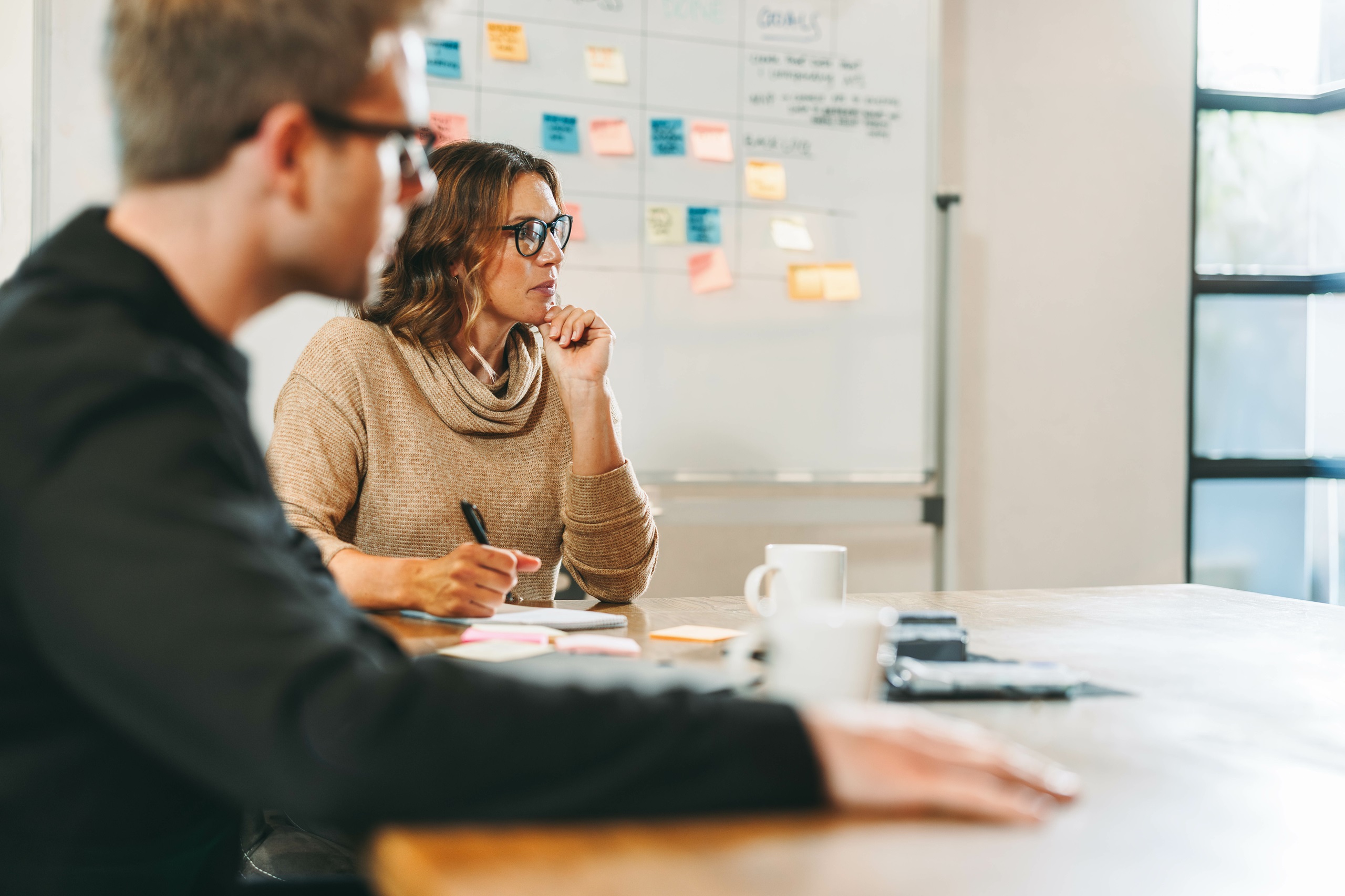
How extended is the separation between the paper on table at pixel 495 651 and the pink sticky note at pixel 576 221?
1.59 meters

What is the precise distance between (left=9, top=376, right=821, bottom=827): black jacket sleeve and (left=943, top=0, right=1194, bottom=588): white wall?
7.92 ft

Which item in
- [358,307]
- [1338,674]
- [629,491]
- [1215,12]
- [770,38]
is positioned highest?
[1215,12]

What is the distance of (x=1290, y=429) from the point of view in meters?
3.21

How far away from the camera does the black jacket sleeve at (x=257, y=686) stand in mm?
452

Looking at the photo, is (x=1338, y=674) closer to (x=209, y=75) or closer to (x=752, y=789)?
(x=752, y=789)

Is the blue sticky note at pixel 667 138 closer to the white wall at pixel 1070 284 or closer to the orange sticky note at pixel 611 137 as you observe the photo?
the orange sticky note at pixel 611 137

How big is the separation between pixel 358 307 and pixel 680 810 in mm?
1263

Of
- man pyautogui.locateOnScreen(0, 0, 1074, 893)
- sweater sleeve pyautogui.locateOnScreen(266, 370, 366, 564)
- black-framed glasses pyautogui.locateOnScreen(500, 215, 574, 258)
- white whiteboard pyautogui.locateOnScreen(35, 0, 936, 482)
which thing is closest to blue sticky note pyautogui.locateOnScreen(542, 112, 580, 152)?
white whiteboard pyautogui.locateOnScreen(35, 0, 936, 482)

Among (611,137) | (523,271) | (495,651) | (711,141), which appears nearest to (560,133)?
(611,137)

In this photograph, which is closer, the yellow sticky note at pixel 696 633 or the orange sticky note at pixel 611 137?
the yellow sticky note at pixel 696 633

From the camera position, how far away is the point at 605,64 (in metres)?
2.40

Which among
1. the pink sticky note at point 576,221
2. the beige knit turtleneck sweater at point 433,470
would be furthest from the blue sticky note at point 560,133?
the beige knit turtleneck sweater at point 433,470

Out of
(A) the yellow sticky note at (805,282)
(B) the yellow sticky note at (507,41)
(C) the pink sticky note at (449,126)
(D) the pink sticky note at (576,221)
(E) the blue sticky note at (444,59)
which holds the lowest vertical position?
Result: (A) the yellow sticky note at (805,282)

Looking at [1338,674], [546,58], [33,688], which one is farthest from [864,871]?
[546,58]
